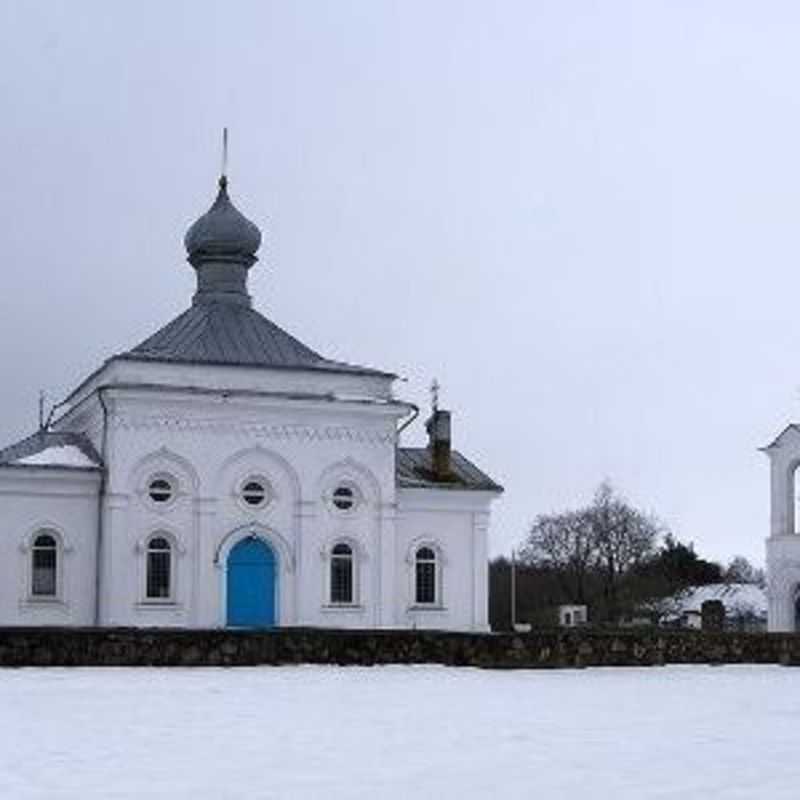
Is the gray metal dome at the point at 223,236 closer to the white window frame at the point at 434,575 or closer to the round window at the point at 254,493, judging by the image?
the round window at the point at 254,493

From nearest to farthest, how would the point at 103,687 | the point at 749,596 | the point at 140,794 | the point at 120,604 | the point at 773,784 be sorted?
1. the point at 140,794
2. the point at 773,784
3. the point at 103,687
4. the point at 120,604
5. the point at 749,596

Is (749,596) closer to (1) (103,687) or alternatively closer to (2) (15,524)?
(2) (15,524)

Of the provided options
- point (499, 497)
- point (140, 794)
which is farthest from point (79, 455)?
point (140, 794)

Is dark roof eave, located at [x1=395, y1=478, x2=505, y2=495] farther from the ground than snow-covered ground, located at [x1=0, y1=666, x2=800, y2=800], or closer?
farther from the ground

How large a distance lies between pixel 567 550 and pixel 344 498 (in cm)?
5919

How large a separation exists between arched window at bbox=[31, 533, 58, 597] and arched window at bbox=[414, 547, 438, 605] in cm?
799

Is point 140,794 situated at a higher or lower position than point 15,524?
lower

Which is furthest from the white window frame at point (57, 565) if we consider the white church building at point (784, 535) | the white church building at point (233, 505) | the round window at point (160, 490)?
the white church building at point (784, 535)

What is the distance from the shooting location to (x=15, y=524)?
33688mm

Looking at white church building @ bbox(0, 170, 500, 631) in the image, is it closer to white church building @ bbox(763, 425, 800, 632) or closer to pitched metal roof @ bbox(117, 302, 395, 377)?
pitched metal roof @ bbox(117, 302, 395, 377)

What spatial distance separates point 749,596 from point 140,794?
6317 centimetres

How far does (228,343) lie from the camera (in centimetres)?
3656

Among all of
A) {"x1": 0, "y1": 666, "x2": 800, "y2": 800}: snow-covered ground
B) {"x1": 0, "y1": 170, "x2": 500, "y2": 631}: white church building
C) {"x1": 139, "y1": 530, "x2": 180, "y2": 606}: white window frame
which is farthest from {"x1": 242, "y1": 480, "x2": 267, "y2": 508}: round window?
{"x1": 0, "y1": 666, "x2": 800, "y2": 800}: snow-covered ground

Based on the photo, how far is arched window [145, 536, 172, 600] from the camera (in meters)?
33.9
